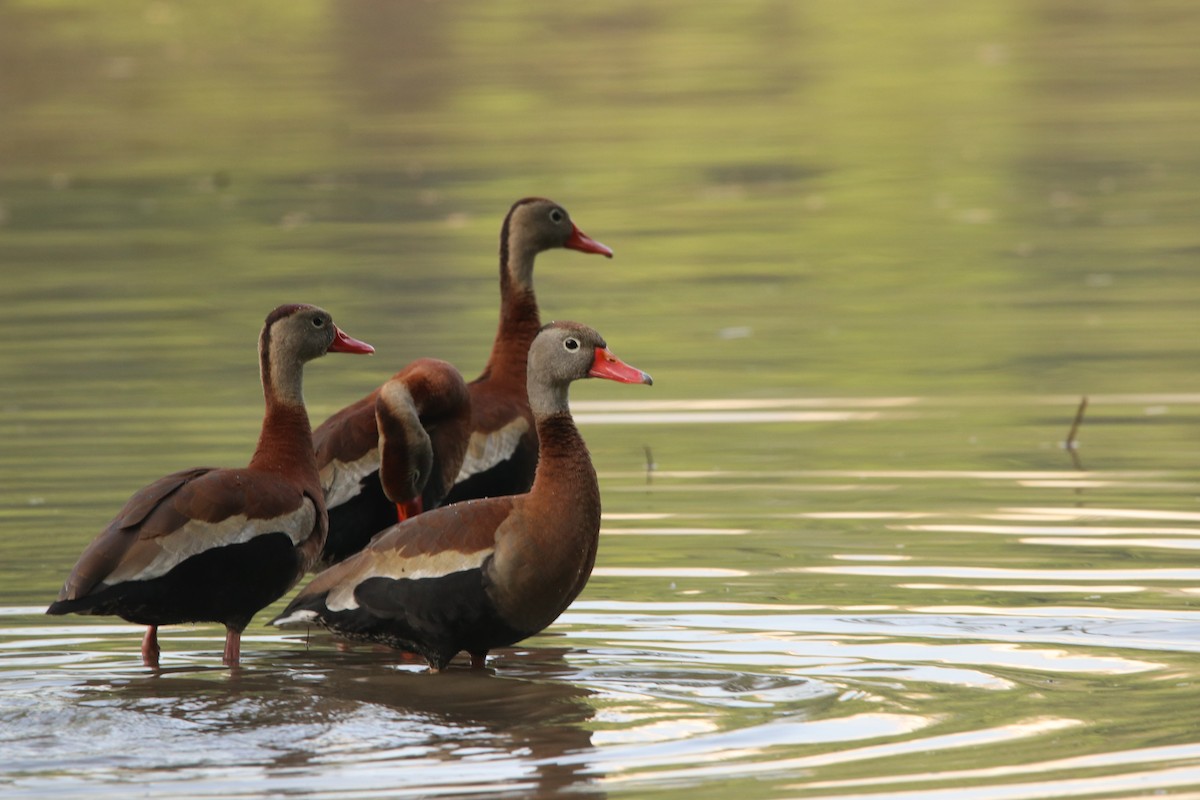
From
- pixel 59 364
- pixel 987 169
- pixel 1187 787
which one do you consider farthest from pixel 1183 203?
pixel 1187 787

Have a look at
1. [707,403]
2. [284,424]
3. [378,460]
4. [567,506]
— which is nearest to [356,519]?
[378,460]

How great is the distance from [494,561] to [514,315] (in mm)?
2552

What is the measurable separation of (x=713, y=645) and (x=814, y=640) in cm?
35

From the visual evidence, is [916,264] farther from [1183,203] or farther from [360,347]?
[360,347]

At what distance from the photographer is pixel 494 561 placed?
829 cm

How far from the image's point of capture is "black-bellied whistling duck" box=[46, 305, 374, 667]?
27.0 ft

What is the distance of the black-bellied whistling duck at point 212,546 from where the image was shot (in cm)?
824

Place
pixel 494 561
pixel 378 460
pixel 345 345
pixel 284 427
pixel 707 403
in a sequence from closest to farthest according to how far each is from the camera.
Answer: pixel 494 561 → pixel 284 427 → pixel 345 345 → pixel 378 460 → pixel 707 403

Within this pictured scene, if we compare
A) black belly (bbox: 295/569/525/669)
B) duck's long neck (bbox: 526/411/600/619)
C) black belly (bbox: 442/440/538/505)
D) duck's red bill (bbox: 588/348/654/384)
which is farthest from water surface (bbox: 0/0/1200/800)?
duck's red bill (bbox: 588/348/654/384)

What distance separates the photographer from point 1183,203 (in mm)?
19922

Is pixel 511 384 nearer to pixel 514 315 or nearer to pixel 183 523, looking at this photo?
pixel 514 315

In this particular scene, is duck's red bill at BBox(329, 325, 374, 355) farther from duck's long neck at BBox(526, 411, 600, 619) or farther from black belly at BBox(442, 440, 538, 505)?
duck's long neck at BBox(526, 411, 600, 619)

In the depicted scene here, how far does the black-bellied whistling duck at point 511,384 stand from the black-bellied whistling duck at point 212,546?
1078mm

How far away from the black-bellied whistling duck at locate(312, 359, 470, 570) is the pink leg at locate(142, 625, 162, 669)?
41.3 inches
